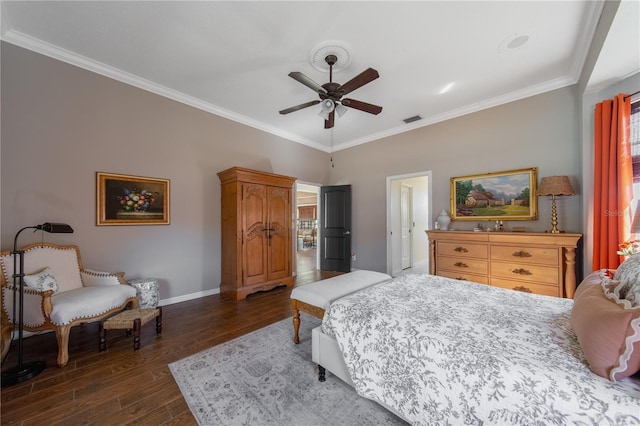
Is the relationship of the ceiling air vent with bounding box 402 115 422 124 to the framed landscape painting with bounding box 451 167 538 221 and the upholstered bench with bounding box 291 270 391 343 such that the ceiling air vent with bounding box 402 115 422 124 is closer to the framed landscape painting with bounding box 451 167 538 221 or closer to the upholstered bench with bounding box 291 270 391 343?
the framed landscape painting with bounding box 451 167 538 221

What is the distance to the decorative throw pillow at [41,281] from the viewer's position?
6.94ft

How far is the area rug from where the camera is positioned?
58.7 inches

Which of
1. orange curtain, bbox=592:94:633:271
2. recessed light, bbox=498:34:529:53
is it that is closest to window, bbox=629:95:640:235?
orange curtain, bbox=592:94:633:271

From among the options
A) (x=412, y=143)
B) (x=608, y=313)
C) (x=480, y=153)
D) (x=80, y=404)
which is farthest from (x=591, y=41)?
(x=80, y=404)

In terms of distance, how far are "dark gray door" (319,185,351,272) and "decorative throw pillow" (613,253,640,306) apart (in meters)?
4.33

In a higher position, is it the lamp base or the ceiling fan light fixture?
the ceiling fan light fixture

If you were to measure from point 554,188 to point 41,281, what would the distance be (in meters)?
5.66

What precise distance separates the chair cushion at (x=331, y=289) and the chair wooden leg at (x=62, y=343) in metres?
1.98

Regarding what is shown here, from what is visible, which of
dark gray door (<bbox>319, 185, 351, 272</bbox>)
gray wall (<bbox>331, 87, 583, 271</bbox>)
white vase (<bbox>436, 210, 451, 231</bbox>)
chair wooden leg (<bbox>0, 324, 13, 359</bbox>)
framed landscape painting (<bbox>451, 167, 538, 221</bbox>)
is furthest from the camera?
dark gray door (<bbox>319, 185, 351, 272</bbox>)

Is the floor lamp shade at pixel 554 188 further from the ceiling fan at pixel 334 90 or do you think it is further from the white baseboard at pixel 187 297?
the white baseboard at pixel 187 297

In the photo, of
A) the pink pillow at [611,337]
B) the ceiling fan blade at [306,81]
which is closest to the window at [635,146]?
the pink pillow at [611,337]

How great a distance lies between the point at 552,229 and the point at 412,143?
2.57 metres

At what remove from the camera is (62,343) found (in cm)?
202

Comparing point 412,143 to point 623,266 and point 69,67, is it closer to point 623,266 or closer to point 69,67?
point 623,266
